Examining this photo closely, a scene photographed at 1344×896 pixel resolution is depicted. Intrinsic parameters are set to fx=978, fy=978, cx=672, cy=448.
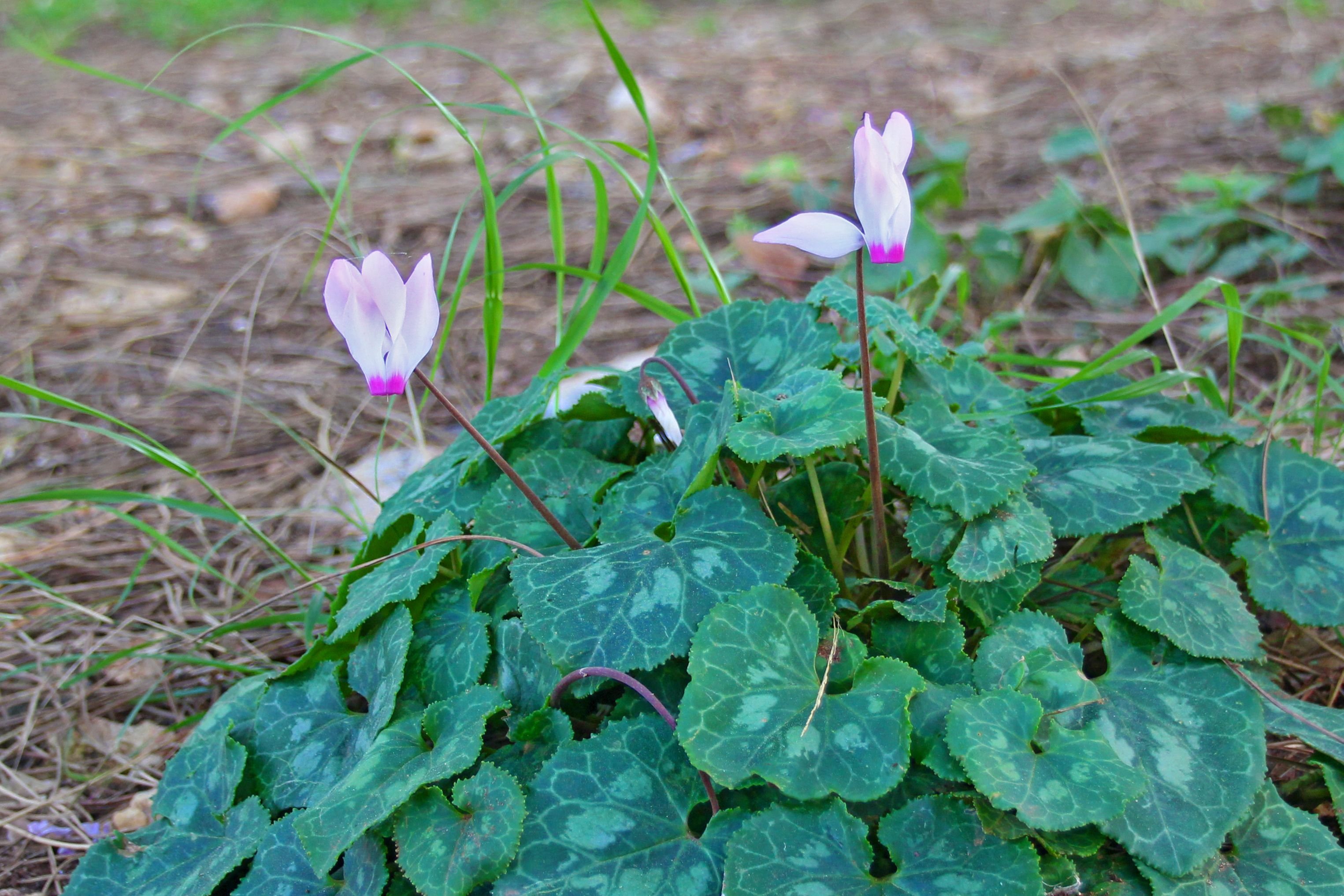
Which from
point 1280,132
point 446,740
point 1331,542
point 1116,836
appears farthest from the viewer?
point 1280,132

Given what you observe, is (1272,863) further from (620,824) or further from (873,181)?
(873,181)

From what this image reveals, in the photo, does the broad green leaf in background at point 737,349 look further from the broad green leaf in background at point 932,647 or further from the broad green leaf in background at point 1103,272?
the broad green leaf in background at point 1103,272

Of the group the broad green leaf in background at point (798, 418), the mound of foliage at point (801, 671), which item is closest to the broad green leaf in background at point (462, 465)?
the mound of foliage at point (801, 671)

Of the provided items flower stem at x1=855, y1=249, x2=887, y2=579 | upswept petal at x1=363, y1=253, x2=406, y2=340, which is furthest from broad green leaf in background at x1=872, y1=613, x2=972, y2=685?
upswept petal at x1=363, y1=253, x2=406, y2=340

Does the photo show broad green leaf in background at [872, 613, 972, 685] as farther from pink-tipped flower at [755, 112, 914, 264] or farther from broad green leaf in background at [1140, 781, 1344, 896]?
pink-tipped flower at [755, 112, 914, 264]

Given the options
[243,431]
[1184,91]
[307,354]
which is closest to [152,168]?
[307,354]

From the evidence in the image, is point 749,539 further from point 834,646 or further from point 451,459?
point 451,459
